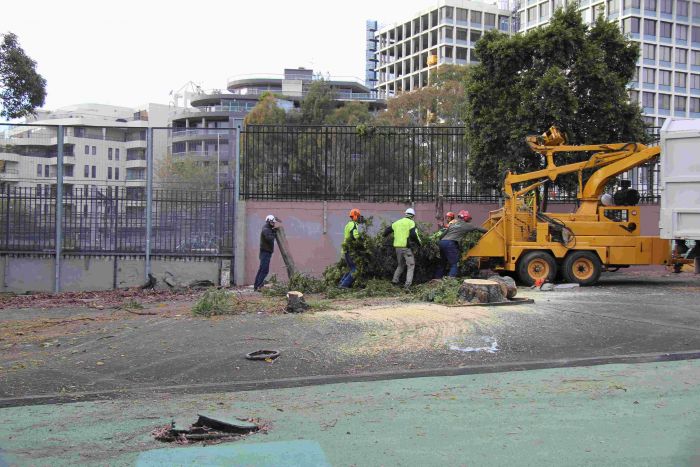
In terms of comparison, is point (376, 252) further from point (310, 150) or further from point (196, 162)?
point (196, 162)

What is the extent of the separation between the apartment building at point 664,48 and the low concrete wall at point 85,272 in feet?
259

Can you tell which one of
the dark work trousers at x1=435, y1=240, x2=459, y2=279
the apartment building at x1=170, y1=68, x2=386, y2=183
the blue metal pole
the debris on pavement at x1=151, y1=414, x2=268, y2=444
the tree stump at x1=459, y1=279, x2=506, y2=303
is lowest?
the debris on pavement at x1=151, y1=414, x2=268, y2=444

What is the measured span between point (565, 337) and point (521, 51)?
908cm

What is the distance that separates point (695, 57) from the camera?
8750cm

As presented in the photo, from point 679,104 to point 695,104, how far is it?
10.3ft

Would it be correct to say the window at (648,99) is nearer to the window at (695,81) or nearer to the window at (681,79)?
the window at (681,79)

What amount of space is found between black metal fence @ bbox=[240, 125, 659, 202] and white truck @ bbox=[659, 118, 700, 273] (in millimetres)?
3030

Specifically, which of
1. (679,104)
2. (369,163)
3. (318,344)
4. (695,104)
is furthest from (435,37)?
(318,344)

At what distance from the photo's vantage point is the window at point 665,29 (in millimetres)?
83938

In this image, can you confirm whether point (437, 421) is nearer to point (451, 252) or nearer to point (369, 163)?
point (451, 252)

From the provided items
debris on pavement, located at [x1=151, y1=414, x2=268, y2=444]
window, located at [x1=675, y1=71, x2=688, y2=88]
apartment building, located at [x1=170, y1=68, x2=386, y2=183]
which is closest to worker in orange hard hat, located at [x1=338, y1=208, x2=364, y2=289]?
A: debris on pavement, located at [x1=151, y1=414, x2=268, y2=444]

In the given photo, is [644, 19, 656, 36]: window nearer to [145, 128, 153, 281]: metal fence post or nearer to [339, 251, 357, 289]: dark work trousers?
[339, 251, 357, 289]: dark work trousers

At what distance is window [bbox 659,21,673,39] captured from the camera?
3305 inches

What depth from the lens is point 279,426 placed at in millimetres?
5516
